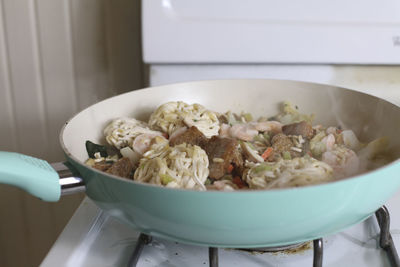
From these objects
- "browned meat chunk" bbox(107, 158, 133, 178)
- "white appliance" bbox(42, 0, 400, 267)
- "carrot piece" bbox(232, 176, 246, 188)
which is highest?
"white appliance" bbox(42, 0, 400, 267)

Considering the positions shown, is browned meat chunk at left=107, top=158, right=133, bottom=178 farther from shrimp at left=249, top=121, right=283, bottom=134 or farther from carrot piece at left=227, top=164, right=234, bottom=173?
shrimp at left=249, top=121, right=283, bottom=134

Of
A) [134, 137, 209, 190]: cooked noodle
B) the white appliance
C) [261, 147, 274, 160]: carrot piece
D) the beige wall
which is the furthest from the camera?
the beige wall

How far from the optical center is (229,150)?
23.1 inches

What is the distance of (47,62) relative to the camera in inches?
43.8

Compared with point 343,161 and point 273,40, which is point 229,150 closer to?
point 343,161

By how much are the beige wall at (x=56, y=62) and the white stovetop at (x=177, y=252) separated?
22.2 inches

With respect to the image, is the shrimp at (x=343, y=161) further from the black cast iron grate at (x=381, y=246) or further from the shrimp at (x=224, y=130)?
the shrimp at (x=224, y=130)

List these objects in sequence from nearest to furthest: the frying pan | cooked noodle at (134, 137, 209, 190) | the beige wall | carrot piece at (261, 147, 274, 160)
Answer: the frying pan, cooked noodle at (134, 137, 209, 190), carrot piece at (261, 147, 274, 160), the beige wall

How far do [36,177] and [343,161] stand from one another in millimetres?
390

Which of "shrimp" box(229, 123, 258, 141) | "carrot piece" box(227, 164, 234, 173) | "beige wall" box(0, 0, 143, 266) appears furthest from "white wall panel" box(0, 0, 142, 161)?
"carrot piece" box(227, 164, 234, 173)

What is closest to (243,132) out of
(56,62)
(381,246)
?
(381,246)

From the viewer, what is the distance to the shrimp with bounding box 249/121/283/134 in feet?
2.40

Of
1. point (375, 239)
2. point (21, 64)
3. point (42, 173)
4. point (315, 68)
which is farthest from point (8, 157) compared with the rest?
point (21, 64)

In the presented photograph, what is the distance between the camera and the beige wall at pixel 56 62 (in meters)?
1.07
